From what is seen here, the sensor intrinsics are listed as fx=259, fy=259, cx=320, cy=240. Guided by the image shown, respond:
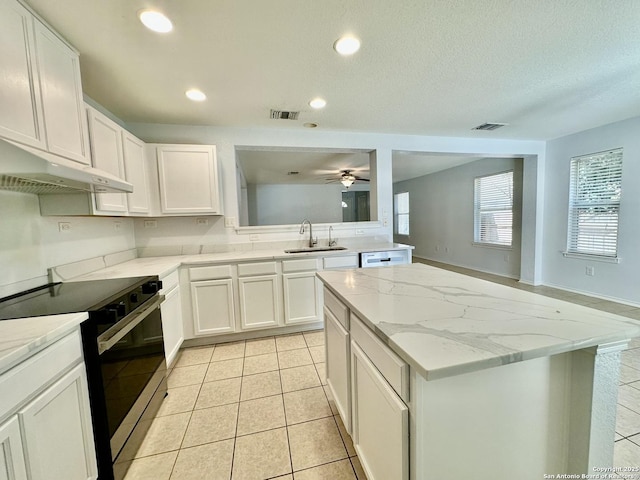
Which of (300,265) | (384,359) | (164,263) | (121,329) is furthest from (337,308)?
(164,263)

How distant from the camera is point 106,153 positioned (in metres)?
2.03

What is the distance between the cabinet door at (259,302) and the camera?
8.83 feet

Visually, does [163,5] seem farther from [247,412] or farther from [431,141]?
[431,141]

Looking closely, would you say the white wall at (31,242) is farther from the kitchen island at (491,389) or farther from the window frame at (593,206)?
the window frame at (593,206)

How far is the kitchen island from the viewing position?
766mm

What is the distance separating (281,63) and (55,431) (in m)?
2.32

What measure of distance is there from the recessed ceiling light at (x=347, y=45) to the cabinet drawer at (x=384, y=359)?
67.3 inches

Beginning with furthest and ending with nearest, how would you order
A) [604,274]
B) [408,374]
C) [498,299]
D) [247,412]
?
[604,274], [247,412], [498,299], [408,374]

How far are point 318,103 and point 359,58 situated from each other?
76 centimetres

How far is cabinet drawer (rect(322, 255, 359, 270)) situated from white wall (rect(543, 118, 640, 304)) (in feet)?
11.8

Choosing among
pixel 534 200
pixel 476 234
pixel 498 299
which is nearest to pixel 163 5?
pixel 498 299

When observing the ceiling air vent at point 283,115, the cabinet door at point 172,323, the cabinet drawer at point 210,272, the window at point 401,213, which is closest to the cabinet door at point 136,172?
the cabinet drawer at point 210,272

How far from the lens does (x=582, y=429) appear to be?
88 cm

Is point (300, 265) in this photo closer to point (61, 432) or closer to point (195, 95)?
point (195, 95)
